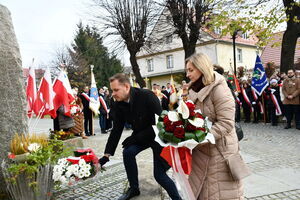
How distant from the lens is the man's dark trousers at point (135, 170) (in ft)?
10.8

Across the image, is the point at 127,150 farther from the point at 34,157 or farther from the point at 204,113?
the point at 204,113

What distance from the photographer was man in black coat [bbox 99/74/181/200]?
10.8 feet

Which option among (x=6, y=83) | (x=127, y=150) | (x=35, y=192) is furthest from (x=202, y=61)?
(x=6, y=83)

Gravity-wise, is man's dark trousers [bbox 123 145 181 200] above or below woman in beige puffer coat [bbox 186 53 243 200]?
below

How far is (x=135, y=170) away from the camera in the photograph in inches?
142

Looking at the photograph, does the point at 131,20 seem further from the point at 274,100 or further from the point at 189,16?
the point at 274,100

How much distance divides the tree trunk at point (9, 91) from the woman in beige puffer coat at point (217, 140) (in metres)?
2.52

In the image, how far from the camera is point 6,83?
3592 mm

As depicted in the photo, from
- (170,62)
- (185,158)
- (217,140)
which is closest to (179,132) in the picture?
(185,158)

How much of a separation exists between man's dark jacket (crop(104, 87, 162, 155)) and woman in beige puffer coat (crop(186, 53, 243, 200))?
1.07 metres

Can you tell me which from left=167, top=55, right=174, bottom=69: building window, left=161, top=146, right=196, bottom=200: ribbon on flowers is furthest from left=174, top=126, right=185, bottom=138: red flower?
left=167, top=55, right=174, bottom=69: building window

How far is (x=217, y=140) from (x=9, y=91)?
2.84m

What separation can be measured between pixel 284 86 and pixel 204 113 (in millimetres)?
8516

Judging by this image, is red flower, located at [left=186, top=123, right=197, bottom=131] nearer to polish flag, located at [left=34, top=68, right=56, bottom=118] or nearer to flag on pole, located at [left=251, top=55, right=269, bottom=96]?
polish flag, located at [left=34, top=68, right=56, bottom=118]
